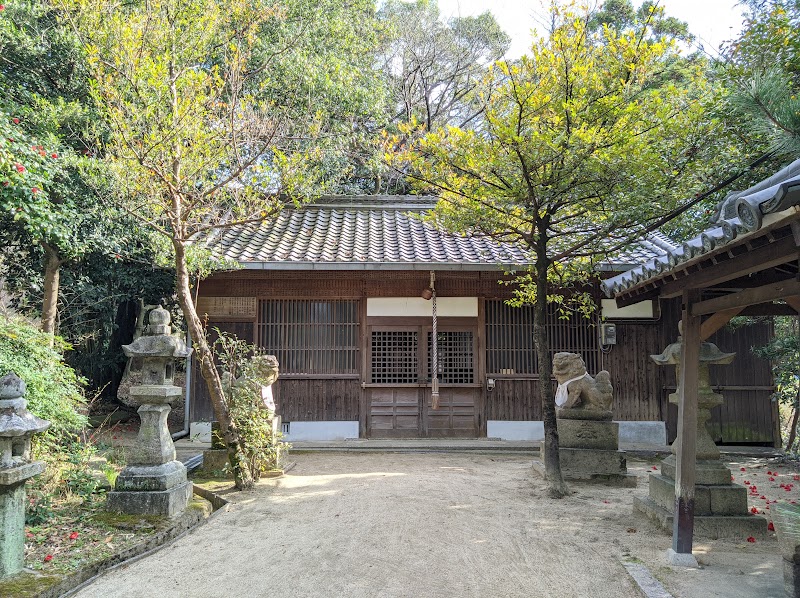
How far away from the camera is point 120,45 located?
5.46 metres

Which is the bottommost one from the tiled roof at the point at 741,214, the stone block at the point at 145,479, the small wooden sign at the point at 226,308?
the stone block at the point at 145,479

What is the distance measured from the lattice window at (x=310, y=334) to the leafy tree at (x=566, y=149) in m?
4.20

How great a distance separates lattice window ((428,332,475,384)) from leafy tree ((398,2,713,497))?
12.6ft

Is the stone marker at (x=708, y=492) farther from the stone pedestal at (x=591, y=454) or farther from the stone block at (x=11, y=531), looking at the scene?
the stone block at (x=11, y=531)

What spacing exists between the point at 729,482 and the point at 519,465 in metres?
3.49

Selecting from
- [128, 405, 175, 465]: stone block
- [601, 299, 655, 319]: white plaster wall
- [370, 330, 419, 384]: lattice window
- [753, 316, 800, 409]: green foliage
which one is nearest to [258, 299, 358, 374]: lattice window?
[370, 330, 419, 384]: lattice window

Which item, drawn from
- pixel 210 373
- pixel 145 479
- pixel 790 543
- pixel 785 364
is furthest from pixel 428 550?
pixel 785 364

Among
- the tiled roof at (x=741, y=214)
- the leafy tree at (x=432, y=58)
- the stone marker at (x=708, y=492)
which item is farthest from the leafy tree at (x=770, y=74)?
the leafy tree at (x=432, y=58)

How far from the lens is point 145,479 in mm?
5168

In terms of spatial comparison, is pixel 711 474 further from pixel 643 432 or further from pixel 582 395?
pixel 643 432

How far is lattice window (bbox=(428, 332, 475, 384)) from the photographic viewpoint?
10.2 m

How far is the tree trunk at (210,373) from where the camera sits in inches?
233

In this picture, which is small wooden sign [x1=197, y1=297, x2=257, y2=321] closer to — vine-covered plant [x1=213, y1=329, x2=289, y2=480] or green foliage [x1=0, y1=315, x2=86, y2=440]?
vine-covered plant [x1=213, y1=329, x2=289, y2=480]

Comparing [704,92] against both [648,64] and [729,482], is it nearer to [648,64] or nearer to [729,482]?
[648,64]
